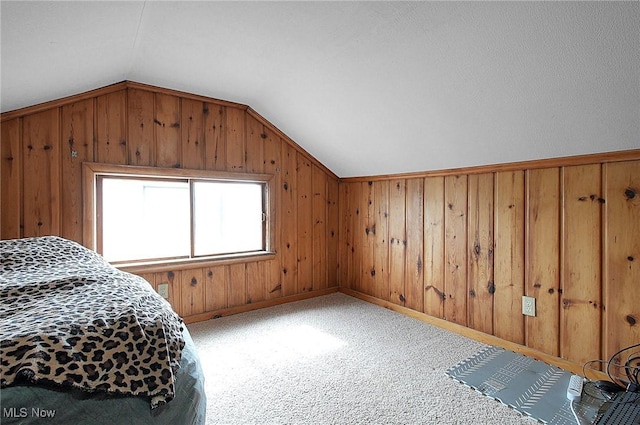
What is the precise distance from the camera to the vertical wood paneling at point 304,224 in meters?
3.47

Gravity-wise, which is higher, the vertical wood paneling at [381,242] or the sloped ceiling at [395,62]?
the sloped ceiling at [395,62]

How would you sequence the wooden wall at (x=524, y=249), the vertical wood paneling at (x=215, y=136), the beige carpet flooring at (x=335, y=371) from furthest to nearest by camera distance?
the vertical wood paneling at (x=215, y=136), the wooden wall at (x=524, y=249), the beige carpet flooring at (x=335, y=371)

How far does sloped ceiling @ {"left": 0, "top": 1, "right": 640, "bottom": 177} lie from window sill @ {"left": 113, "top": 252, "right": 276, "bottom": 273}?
128 centimetres

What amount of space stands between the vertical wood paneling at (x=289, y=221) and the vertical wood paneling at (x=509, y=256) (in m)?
1.86

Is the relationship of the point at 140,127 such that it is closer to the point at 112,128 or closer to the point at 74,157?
the point at 112,128

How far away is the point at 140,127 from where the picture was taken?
102 inches

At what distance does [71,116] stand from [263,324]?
6.91ft

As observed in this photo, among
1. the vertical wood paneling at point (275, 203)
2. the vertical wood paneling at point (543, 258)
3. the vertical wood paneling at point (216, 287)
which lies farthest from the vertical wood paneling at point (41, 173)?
the vertical wood paneling at point (543, 258)

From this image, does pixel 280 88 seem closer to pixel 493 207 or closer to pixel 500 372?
pixel 493 207

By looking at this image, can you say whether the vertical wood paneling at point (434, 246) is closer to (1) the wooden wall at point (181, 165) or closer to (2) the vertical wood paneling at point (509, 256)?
(2) the vertical wood paneling at point (509, 256)

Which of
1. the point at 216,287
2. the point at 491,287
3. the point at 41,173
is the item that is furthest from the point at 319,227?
the point at 41,173

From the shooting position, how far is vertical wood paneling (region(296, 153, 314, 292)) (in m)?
3.47

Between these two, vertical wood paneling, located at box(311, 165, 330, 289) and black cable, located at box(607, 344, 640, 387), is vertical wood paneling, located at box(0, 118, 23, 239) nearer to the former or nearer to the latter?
vertical wood paneling, located at box(311, 165, 330, 289)

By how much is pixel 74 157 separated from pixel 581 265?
3.39 m
